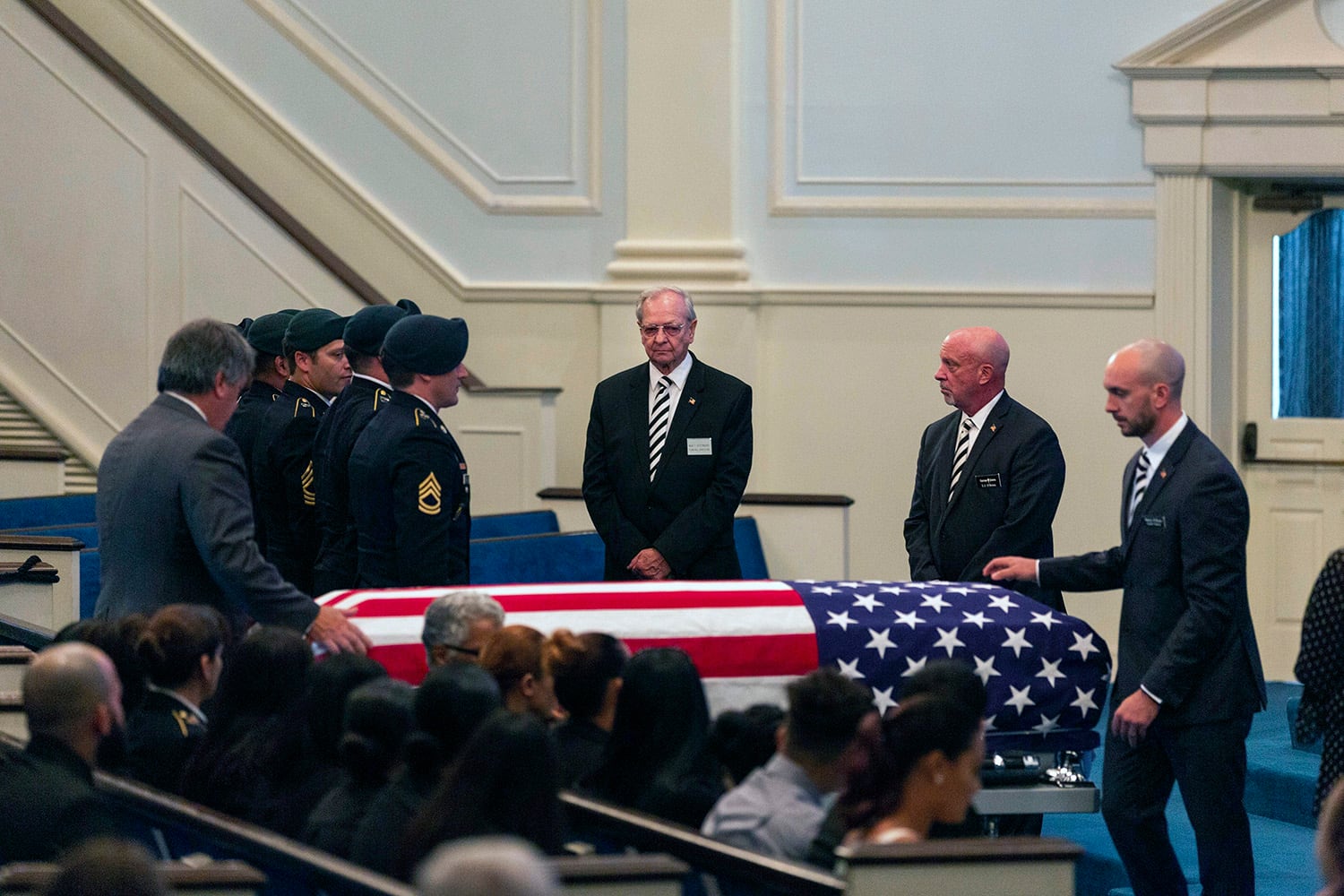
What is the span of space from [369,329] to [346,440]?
356 millimetres

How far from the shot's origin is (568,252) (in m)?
→ 8.59

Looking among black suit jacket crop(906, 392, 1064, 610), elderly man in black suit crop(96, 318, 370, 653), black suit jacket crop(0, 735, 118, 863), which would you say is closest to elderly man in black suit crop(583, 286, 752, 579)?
black suit jacket crop(906, 392, 1064, 610)

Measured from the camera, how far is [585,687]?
3254 millimetres

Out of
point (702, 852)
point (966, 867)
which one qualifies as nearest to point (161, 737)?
point (702, 852)

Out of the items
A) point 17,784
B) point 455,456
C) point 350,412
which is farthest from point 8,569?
point 17,784

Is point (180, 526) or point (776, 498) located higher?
point (180, 526)

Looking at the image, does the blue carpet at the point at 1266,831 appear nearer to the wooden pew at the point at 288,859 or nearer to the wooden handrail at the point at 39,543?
the wooden pew at the point at 288,859

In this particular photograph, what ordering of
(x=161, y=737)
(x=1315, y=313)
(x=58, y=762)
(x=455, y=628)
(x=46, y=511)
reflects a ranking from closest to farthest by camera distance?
(x=58, y=762)
(x=161, y=737)
(x=455, y=628)
(x=46, y=511)
(x=1315, y=313)

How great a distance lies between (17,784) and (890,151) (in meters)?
6.08

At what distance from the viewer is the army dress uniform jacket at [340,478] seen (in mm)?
4613

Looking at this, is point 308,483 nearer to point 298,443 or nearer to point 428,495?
point 298,443

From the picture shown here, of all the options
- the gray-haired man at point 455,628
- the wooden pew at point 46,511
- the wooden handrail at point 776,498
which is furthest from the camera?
the wooden handrail at point 776,498

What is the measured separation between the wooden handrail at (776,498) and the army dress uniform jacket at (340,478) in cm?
299

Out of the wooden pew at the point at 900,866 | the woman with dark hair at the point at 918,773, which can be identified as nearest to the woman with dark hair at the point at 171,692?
the wooden pew at the point at 900,866
